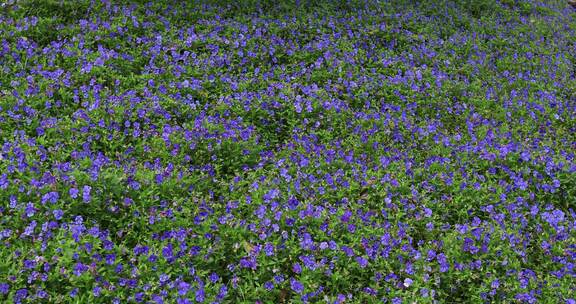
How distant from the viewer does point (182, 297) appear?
333 centimetres

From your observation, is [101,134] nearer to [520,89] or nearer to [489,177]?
[489,177]

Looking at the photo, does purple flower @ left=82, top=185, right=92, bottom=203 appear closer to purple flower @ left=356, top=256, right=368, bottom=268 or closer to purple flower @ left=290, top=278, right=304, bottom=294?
purple flower @ left=290, top=278, right=304, bottom=294

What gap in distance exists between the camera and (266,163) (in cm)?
475

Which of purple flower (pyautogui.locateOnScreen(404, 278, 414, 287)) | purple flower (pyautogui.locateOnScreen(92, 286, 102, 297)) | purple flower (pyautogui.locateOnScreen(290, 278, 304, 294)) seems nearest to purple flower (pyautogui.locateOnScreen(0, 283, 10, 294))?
purple flower (pyautogui.locateOnScreen(92, 286, 102, 297))

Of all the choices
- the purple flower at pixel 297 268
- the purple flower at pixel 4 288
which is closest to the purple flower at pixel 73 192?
the purple flower at pixel 4 288

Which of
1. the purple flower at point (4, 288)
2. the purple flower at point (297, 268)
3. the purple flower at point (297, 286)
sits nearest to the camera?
the purple flower at point (4, 288)

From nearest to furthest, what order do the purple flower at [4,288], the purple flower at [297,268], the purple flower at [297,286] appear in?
the purple flower at [4,288]
the purple flower at [297,286]
the purple flower at [297,268]

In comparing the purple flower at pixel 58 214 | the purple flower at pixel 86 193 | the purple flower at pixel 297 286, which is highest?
the purple flower at pixel 86 193

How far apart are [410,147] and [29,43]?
391 centimetres

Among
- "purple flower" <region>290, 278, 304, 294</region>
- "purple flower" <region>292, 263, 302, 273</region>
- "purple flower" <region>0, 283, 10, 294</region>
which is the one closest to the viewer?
"purple flower" <region>0, 283, 10, 294</region>

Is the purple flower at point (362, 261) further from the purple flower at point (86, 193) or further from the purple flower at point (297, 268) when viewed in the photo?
the purple flower at point (86, 193)

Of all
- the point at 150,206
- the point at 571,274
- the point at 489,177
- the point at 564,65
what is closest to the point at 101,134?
the point at 150,206

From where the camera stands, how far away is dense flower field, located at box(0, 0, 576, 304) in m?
3.59

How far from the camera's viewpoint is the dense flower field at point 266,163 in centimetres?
359
